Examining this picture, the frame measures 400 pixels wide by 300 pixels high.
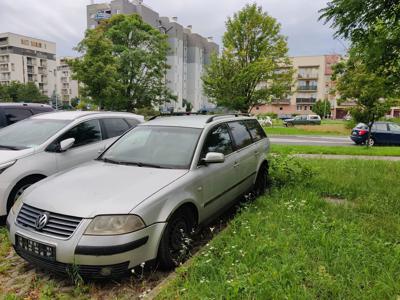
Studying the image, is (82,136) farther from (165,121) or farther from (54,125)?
(165,121)

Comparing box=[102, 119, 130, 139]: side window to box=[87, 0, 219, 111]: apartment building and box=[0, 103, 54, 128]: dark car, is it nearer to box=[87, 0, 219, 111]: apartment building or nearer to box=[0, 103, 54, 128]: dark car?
box=[0, 103, 54, 128]: dark car

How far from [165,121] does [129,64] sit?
26594 mm

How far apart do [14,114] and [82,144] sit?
295 centimetres

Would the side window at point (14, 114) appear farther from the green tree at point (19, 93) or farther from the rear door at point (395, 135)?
the green tree at point (19, 93)

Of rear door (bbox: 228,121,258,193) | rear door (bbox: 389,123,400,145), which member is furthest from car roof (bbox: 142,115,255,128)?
rear door (bbox: 389,123,400,145)

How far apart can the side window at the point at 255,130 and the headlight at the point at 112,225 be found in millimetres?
3613

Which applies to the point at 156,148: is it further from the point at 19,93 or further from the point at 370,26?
the point at 19,93

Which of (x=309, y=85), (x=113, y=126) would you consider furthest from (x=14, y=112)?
(x=309, y=85)

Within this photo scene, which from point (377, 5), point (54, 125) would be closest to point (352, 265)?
point (377, 5)

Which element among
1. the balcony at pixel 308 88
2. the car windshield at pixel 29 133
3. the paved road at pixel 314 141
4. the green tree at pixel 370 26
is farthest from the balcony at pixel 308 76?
the car windshield at pixel 29 133

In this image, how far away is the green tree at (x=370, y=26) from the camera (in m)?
4.96

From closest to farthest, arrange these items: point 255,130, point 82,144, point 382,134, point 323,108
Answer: point 82,144
point 255,130
point 382,134
point 323,108

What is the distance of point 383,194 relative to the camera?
5.82 m

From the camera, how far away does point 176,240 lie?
11.5ft
